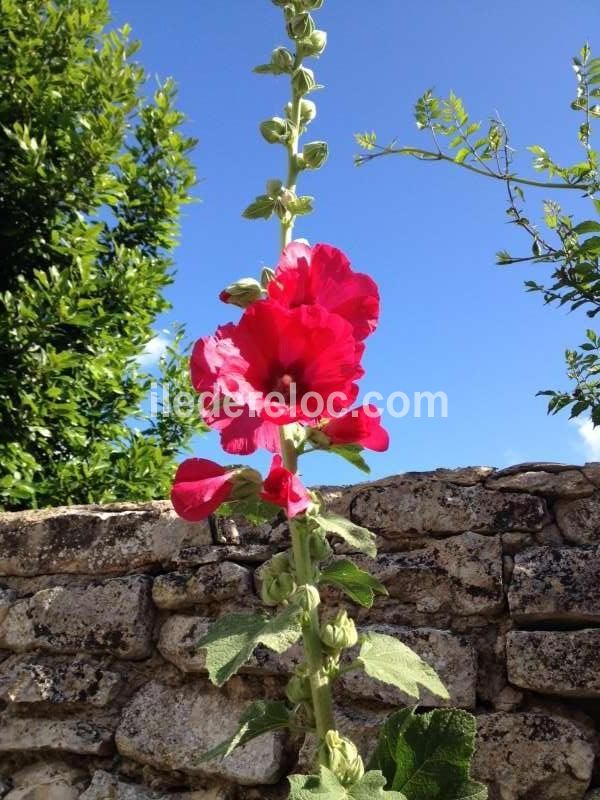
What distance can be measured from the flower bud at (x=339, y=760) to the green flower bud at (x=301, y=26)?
3.50 feet

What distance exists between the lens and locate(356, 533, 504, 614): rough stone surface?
2.00 m

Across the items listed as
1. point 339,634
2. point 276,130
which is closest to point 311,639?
point 339,634

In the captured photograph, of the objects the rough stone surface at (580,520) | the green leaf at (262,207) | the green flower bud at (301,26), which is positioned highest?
the green flower bud at (301,26)

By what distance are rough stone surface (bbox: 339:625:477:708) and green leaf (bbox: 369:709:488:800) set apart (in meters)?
0.73

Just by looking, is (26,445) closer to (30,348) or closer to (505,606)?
(30,348)

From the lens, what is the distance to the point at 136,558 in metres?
2.38

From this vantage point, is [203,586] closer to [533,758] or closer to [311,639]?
[533,758]

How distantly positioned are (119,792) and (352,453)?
1480 mm

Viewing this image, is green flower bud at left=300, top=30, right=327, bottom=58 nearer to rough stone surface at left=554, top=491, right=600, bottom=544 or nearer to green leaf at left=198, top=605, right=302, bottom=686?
green leaf at left=198, top=605, right=302, bottom=686

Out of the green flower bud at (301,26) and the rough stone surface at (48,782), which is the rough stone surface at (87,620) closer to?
the rough stone surface at (48,782)

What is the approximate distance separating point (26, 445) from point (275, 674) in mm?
1905

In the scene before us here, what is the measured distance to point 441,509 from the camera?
2.12 meters

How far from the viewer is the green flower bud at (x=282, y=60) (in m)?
1.30

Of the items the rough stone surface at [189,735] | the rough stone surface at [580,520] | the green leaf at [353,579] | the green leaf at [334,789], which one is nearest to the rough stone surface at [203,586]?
the rough stone surface at [189,735]
